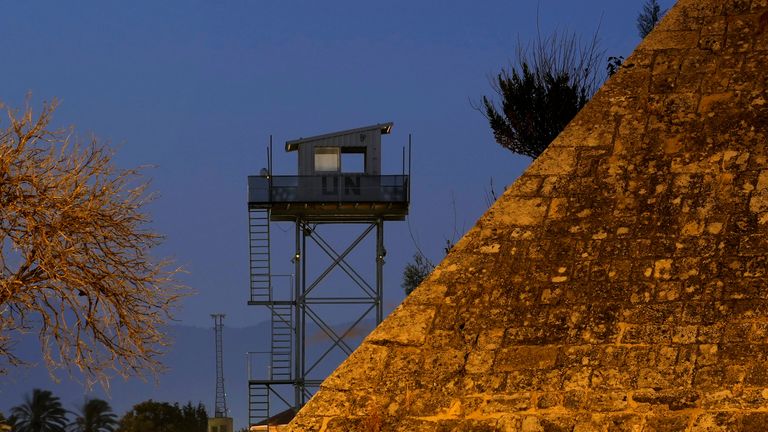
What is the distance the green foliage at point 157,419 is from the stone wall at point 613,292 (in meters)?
40.6

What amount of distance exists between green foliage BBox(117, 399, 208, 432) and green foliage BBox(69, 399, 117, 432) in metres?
3.22

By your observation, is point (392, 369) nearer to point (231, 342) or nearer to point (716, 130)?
point (716, 130)

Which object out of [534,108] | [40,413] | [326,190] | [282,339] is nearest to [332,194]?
[326,190]

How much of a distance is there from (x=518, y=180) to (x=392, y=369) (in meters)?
1.58

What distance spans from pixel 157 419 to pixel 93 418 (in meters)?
9.91

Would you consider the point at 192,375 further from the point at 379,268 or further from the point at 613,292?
the point at 613,292

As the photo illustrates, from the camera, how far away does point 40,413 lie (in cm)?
4262

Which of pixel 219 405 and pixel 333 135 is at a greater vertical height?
pixel 333 135

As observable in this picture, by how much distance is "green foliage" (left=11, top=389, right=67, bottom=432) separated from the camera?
42.4 meters

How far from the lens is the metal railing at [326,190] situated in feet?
106

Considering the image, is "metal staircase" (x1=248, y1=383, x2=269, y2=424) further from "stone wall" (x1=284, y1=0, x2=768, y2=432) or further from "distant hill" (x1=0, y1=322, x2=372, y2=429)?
"stone wall" (x1=284, y1=0, x2=768, y2=432)

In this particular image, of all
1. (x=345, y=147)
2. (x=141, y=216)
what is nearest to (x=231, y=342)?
(x=345, y=147)

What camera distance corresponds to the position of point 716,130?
9234 mm

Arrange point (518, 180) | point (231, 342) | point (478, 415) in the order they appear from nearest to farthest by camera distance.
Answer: point (478, 415) → point (518, 180) → point (231, 342)
